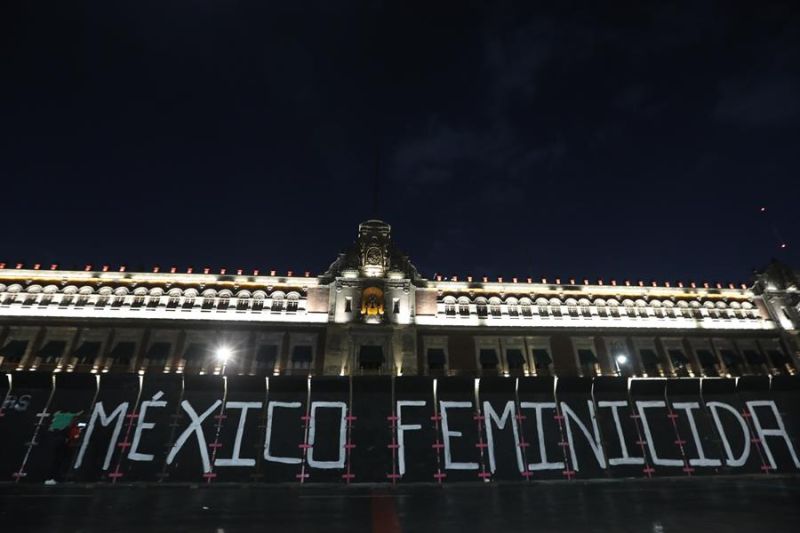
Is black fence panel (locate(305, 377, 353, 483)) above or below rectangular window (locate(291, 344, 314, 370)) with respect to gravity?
below

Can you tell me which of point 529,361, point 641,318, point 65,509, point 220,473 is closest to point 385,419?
point 220,473

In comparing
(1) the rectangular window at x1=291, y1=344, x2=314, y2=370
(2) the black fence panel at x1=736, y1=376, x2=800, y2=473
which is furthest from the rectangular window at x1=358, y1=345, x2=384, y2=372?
(2) the black fence panel at x1=736, y1=376, x2=800, y2=473

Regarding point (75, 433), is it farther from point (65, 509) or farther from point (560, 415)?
point (560, 415)

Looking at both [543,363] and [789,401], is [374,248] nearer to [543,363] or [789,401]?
[543,363]

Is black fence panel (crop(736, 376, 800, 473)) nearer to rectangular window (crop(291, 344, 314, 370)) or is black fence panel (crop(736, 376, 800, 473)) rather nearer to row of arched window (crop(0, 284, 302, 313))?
rectangular window (crop(291, 344, 314, 370))

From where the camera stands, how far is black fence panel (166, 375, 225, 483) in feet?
51.9

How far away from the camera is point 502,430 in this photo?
17.4m

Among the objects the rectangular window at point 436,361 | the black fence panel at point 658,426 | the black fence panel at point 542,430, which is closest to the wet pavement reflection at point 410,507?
the black fence panel at point 542,430

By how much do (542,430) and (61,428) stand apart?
19.6 meters

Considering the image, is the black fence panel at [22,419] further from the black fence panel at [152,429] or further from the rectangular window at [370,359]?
the rectangular window at [370,359]

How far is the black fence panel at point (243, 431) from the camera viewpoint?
52.0 ft

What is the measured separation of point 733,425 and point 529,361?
1721 centimetres

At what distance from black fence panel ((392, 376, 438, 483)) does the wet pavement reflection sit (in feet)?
2.33

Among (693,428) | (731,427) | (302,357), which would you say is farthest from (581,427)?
(302,357)
